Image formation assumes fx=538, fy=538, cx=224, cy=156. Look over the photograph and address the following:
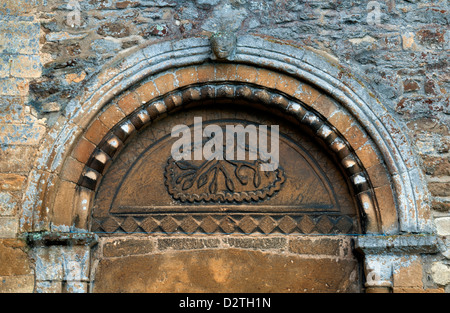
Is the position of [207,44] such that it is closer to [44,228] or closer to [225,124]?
[225,124]

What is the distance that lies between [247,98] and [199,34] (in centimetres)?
62

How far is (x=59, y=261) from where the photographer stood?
12.5 feet

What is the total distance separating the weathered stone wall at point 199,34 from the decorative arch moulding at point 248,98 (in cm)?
10

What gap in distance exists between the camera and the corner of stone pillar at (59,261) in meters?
3.77

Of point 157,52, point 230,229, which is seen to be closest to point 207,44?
point 157,52

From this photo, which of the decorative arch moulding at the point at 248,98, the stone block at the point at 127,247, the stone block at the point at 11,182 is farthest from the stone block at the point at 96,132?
the stone block at the point at 127,247

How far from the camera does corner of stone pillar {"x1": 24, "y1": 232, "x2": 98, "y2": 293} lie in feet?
12.4

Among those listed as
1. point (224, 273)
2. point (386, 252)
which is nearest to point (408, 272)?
point (386, 252)

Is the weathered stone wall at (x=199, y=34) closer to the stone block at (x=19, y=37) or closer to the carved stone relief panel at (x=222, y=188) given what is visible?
the stone block at (x=19, y=37)

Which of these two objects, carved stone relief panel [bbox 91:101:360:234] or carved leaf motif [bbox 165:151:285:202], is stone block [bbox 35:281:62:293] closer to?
carved stone relief panel [bbox 91:101:360:234]

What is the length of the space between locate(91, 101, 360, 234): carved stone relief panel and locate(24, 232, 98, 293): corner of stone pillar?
0.33 meters

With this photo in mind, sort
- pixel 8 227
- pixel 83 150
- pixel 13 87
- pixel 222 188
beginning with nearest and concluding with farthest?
pixel 8 227
pixel 83 150
pixel 13 87
pixel 222 188

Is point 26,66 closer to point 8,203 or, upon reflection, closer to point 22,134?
point 22,134

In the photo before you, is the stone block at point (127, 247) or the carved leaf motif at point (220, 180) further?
the carved leaf motif at point (220, 180)
